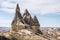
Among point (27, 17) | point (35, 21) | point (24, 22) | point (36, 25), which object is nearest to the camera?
point (24, 22)

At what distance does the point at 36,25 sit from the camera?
125062 millimetres

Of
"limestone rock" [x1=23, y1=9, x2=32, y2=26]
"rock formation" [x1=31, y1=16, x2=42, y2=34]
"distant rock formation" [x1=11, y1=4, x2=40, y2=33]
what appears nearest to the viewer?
"distant rock formation" [x1=11, y1=4, x2=40, y2=33]

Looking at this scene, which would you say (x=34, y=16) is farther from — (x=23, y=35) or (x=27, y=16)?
(x=23, y=35)

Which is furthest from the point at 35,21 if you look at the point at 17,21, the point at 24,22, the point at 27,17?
the point at 17,21

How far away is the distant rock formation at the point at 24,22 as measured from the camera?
113 m

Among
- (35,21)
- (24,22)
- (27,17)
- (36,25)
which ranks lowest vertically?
(36,25)

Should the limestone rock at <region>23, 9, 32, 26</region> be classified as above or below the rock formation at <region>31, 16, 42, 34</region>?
above

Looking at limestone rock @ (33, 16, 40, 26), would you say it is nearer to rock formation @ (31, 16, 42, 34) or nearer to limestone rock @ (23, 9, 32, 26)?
rock formation @ (31, 16, 42, 34)

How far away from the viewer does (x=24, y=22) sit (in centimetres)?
11650

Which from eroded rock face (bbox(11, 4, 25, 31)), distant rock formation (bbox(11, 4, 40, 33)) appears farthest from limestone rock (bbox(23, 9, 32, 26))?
eroded rock face (bbox(11, 4, 25, 31))

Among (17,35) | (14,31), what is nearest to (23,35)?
(17,35)

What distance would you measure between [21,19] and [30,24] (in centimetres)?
782

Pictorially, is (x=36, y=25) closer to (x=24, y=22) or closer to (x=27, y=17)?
(x=27, y=17)

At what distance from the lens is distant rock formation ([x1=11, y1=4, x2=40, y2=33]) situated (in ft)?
371
